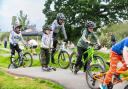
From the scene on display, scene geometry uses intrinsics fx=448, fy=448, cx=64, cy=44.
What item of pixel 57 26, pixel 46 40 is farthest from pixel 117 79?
pixel 57 26

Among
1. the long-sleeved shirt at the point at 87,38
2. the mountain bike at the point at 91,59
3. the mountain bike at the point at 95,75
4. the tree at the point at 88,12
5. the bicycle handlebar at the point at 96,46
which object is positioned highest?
the tree at the point at 88,12

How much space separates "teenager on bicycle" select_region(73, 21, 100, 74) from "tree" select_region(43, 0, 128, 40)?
139 feet

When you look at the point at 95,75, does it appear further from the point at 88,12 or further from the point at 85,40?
the point at 88,12

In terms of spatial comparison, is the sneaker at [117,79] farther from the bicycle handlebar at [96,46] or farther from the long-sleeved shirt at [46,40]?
the long-sleeved shirt at [46,40]

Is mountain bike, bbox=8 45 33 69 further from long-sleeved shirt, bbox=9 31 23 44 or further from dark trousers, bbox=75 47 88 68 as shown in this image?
dark trousers, bbox=75 47 88 68

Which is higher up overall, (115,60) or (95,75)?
(115,60)

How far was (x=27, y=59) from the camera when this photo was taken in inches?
816

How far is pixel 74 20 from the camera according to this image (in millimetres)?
59812

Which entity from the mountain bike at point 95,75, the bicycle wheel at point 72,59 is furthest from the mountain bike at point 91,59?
the mountain bike at point 95,75

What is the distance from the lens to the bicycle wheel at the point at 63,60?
18406 mm

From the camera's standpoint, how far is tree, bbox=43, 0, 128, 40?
192 feet

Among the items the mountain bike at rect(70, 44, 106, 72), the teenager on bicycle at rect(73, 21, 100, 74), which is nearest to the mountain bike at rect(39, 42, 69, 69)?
the mountain bike at rect(70, 44, 106, 72)

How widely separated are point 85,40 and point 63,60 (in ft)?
15.1

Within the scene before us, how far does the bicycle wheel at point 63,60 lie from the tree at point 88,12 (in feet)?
128
